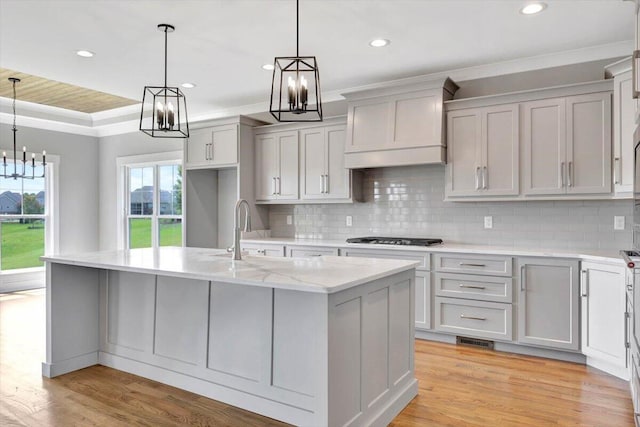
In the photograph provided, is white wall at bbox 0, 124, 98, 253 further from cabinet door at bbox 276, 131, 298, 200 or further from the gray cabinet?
the gray cabinet

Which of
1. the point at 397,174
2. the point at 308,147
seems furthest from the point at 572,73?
the point at 308,147

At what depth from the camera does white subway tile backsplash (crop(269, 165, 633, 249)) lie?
3969mm

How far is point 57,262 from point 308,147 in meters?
2.91

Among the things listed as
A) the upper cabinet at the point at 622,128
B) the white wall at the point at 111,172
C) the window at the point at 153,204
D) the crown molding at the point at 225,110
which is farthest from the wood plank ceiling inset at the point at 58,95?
the upper cabinet at the point at 622,128

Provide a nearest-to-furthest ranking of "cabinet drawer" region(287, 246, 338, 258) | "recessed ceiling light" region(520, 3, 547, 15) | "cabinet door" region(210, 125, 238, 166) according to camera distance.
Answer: "recessed ceiling light" region(520, 3, 547, 15) → "cabinet drawer" region(287, 246, 338, 258) → "cabinet door" region(210, 125, 238, 166)

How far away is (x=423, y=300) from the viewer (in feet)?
13.8

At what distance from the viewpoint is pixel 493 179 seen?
4109 millimetres

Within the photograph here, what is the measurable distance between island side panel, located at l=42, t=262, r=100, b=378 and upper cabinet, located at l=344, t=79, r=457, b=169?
274 cm

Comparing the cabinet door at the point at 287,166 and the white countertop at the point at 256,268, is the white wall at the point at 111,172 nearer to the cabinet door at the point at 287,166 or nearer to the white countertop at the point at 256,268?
the cabinet door at the point at 287,166

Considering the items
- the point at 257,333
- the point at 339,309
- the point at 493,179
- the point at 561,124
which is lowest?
the point at 257,333

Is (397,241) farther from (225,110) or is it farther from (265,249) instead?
(225,110)

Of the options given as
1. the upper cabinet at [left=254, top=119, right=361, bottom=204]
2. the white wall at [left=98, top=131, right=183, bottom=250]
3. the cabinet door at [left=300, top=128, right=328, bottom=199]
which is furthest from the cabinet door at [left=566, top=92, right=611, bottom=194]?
the white wall at [left=98, top=131, right=183, bottom=250]

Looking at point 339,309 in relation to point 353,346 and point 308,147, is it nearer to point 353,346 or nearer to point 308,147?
point 353,346

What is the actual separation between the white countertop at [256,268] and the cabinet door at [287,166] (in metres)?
2.06
